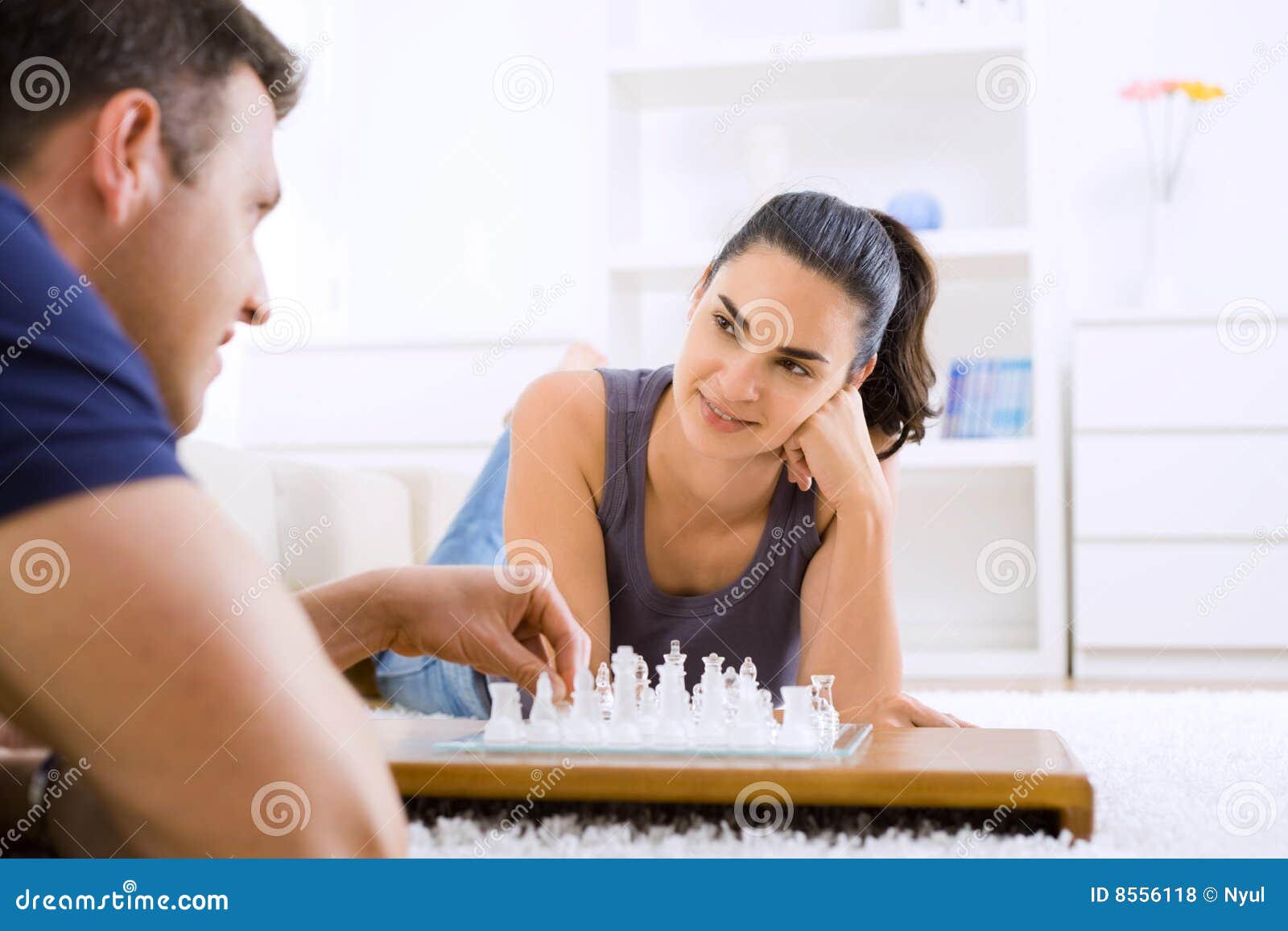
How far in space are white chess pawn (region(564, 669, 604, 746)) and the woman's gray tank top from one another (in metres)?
0.57

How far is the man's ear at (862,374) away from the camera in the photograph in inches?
62.9

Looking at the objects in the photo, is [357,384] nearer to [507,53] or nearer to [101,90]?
[507,53]

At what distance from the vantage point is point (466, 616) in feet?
3.11

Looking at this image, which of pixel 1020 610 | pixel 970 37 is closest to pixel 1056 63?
pixel 970 37

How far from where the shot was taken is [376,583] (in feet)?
3.16

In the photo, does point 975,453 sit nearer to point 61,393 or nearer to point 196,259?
point 196,259

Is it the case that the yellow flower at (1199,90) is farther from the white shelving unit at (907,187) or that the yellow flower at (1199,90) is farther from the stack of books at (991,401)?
the stack of books at (991,401)

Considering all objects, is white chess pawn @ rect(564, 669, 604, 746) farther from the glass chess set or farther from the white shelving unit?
the white shelving unit

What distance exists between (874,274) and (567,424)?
0.44 meters

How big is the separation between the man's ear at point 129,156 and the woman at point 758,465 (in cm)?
87

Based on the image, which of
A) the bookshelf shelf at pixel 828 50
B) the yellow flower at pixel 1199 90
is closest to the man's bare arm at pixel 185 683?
the bookshelf shelf at pixel 828 50

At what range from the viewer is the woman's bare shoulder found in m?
1.61

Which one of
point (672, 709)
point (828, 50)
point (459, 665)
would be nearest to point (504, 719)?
point (672, 709)
